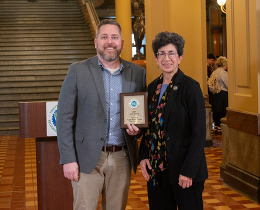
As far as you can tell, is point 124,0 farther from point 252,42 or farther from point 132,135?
point 132,135

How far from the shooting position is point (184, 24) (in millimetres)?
8766

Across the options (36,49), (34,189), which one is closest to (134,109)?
(34,189)

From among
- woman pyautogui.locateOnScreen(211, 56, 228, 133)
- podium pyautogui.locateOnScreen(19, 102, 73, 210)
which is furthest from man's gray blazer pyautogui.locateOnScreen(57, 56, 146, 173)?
woman pyautogui.locateOnScreen(211, 56, 228, 133)

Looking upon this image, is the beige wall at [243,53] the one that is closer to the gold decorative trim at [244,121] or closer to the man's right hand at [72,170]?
the gold decorative trim at [244,121]

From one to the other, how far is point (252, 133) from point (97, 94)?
2936mm

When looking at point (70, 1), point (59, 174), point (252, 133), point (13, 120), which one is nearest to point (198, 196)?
point (59, 174)

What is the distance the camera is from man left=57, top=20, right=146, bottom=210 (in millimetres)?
3092

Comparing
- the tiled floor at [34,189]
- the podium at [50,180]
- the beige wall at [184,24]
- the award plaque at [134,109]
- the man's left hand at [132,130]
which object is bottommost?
the tiled floor at [34,189]

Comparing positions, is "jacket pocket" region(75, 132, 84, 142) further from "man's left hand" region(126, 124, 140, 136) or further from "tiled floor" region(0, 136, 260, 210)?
"tiled floor" region(0, 136, 260, 210)

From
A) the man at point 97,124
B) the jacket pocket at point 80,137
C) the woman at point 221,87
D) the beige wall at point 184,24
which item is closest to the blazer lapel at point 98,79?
the man at point 97,124

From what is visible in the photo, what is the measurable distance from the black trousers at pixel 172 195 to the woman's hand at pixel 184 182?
0.05 meters

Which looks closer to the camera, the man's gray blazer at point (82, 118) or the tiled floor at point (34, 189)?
the man's gray blazer at point (82, 118)

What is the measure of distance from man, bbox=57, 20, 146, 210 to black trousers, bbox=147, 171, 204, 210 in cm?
23

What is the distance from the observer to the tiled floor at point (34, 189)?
5.63m
